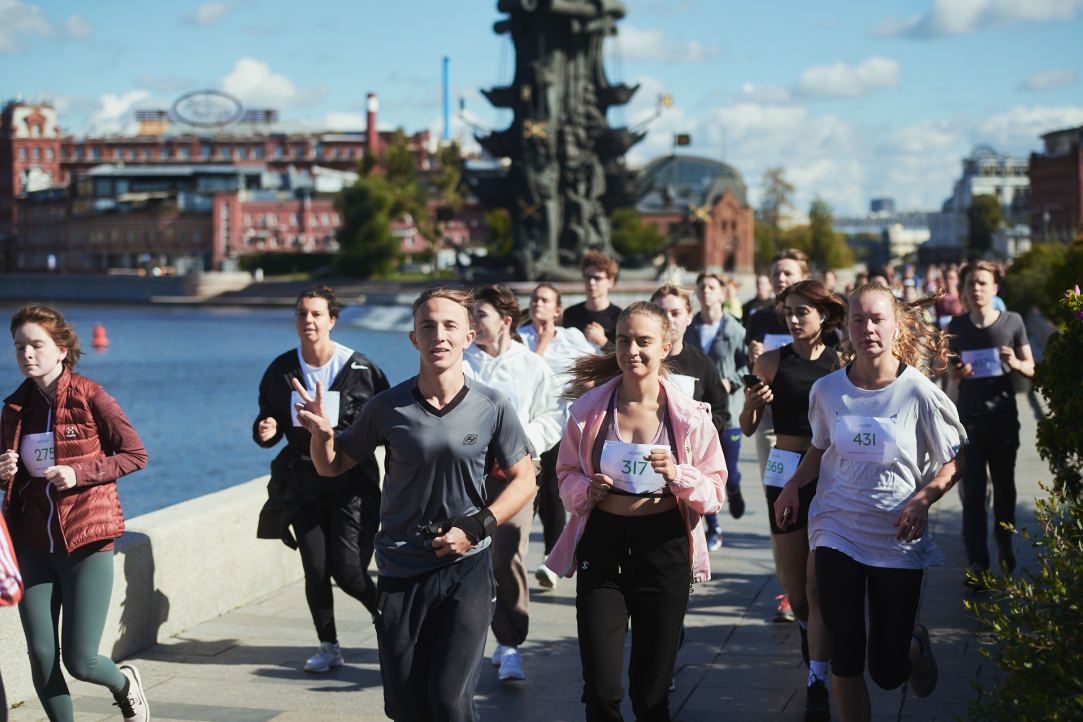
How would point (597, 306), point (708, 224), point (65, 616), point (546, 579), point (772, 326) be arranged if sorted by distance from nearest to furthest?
point (65, 616) → point (772, 326) → point (546, 579) → point (597, 306) → point (708, 224)

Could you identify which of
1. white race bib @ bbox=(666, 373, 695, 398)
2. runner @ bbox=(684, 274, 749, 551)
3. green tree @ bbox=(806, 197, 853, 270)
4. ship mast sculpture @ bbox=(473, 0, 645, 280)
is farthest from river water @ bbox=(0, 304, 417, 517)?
green tree @ bbox=(806, 197, 853, 270)

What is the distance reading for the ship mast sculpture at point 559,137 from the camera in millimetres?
50469

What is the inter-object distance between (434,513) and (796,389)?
7.83ft

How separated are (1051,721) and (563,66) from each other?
49417 mm

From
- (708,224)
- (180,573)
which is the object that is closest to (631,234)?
(708,224)

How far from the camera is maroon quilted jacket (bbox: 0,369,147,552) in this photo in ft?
17.5

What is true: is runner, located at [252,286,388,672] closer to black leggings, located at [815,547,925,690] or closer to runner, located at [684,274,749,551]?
black leggings, located at [815,547,925,690]

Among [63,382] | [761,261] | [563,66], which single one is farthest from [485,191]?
[761,261]

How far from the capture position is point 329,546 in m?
6.80

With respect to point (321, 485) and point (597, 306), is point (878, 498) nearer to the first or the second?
point (321, 485)

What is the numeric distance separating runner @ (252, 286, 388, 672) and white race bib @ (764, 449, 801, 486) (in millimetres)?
1948

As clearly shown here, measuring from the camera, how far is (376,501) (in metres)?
6.94

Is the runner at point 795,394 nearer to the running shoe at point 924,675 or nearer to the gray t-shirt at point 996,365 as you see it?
the running shoe at point 924,675

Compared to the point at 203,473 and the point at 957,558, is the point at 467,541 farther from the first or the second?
the point at 203,473
